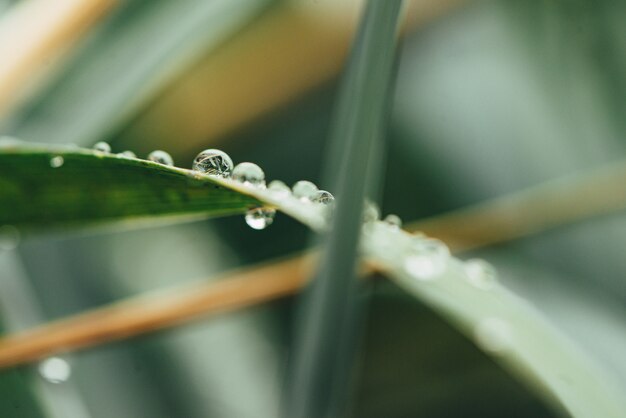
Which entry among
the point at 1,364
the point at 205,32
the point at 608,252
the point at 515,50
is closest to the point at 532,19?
the point at 515,50

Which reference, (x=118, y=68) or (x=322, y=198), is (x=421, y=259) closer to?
(x=322, y=198)

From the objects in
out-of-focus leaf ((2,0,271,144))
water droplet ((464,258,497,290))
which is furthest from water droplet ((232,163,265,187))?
out-of-focus leaf ((2,0,271,144))

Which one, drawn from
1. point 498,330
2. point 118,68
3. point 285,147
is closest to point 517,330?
point 498,330

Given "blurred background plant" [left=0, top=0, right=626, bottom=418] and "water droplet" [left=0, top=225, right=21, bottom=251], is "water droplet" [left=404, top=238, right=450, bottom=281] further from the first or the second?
"blurred background plant" [left=0, top=0, right=626, bottom=418]

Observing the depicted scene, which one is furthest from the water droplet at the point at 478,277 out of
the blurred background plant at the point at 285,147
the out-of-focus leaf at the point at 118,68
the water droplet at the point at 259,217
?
the out-of-focus leaf at the point at 118,68

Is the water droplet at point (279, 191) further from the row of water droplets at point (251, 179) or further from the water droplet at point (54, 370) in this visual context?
the water droplet at point (54, 370)

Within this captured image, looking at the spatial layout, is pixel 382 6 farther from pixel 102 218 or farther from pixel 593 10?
pixel 593 10

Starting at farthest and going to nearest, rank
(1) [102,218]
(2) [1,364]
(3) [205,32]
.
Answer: (3) [205,32] → (2) [1,364] → (1) [102,218]
